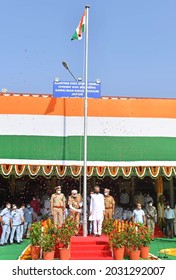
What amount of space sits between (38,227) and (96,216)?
7.51ft

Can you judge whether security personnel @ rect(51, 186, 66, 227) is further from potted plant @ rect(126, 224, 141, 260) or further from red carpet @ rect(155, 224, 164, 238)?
red carpet @ rect(155, 224, 164, 238)

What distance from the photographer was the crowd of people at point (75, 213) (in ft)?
40.1

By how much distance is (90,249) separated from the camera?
10.7 metres

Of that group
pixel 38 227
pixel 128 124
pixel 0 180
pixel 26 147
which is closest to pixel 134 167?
pixel 128 124

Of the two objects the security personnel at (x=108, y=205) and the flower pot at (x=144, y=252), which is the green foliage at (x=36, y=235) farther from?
the security personnel at (x=108, y=205)

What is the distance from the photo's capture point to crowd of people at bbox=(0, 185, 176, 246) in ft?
40.1

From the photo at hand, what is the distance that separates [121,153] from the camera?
45.9 feet

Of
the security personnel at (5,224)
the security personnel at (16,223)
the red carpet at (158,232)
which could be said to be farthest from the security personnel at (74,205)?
the red carpet at (158,232)

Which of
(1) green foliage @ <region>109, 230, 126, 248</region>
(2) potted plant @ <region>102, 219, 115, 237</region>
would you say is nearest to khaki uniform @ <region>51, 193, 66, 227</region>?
(2) potted plant @ <region>102, 219, 115, 237</region>

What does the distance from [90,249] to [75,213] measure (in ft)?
7.76

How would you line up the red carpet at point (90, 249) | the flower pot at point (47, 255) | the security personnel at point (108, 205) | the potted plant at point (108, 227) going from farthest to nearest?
the security personnel at point (108, 205), the potted plant at point (108, 227), the red carpet at point (90, 249), the flower pot at point (47, 255)

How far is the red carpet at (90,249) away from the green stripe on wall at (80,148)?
3556 mm

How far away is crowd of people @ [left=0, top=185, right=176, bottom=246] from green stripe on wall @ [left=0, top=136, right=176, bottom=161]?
4.50 ft
